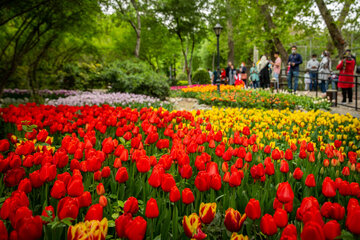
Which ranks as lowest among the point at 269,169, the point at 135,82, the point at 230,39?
the point at 269,169

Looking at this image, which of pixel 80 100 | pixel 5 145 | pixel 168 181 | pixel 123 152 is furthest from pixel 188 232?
pixel 80 100

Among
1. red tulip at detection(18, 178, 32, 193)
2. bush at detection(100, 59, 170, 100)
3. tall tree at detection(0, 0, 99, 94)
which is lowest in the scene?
red tulip at detection(18, 178, 32, 193)

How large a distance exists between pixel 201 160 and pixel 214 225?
2.06 ft

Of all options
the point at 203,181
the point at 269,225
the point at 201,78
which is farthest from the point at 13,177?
the point at 201,78

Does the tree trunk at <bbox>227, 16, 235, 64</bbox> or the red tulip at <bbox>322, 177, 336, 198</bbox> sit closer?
the red tulip at <bbox>322, 177, 336, 198</bbox>

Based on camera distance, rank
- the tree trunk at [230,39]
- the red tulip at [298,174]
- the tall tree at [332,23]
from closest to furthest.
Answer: the red tulip at [298,174] < the tall tree at [332,23] < the tree trunk at [230,39]

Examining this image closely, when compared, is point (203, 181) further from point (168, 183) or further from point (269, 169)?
point (269, 169)

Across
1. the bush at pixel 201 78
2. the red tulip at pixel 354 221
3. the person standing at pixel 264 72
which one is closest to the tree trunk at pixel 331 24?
the person standing at pixel 264 72

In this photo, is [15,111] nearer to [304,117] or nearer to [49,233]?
[49,233]

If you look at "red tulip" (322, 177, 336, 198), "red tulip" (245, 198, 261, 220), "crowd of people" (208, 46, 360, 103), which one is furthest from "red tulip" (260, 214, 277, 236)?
"crowd of people" (208, 46, 360, 103)

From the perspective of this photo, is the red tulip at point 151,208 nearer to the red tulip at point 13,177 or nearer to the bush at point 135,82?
the red tulip at point 13,177

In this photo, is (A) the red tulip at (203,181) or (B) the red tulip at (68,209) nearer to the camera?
(B) the red tulip at (68,209)

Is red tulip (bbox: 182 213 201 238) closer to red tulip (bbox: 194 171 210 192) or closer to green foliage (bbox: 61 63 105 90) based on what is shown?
red tulip (bbox: 194 171 210 192)

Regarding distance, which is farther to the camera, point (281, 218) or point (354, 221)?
point (281, 218)
